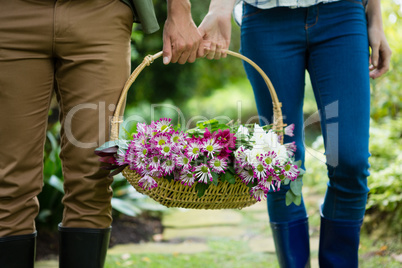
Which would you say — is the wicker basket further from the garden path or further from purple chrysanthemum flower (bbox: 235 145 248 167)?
the garden path

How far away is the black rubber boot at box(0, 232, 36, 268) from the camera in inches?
53.4

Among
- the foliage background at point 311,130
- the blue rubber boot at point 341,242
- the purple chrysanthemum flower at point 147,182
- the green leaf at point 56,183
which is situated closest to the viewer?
the purple chrysanthemum flower at point 147,182

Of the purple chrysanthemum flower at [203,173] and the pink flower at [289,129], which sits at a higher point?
the pink flower at [289,129]

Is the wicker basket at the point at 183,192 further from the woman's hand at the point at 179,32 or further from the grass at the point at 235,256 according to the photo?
the grass at the point at 235,256

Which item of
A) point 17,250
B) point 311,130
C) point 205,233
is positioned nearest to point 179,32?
point 17,250

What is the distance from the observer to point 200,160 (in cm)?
136

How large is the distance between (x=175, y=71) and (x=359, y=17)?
2.36m

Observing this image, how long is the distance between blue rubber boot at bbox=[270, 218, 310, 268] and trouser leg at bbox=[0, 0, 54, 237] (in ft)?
2.73

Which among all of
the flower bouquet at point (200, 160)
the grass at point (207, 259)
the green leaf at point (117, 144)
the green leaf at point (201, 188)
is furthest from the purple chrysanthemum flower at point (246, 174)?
the grass at point (207, 259)

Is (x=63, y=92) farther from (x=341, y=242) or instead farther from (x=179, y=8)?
(x=341, y=242)

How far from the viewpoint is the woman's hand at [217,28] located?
1.54 meters

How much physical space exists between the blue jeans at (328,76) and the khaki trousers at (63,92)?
48 cm

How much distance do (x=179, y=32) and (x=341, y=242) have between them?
0.86 metres

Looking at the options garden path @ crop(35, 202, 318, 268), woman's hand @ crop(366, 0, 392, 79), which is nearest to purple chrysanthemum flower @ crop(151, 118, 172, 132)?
woman's hand @ crop(366, 0, 392, 79)
